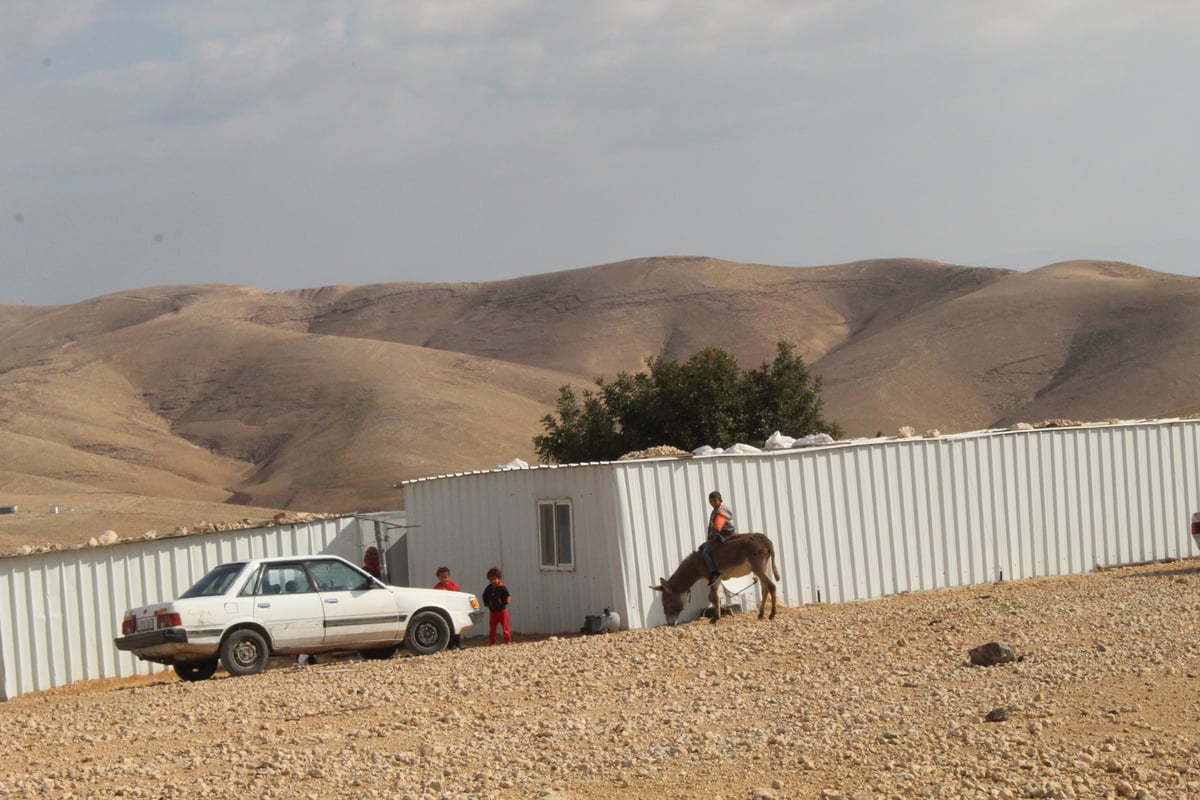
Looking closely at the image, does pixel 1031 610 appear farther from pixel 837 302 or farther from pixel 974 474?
pixel 837 302

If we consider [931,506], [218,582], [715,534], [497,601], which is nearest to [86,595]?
[218,582]

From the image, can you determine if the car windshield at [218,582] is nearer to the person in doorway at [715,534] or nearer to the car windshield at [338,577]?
the car windshield at [338,577]

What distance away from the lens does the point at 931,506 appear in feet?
74.4

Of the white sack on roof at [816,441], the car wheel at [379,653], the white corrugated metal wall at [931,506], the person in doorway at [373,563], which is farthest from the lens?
the white sack on roof at [816,441]

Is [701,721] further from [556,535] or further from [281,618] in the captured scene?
[556,535]

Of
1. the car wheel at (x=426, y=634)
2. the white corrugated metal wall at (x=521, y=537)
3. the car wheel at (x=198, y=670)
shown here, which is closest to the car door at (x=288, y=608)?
the car wheel at (x=198, y=670)

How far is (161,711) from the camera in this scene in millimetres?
13398

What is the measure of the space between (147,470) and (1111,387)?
2498 inches

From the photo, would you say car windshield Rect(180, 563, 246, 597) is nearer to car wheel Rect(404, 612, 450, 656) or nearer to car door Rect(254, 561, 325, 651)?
car door Rect(254, 561, 325, 651)

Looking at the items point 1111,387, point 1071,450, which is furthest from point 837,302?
point 1071,450

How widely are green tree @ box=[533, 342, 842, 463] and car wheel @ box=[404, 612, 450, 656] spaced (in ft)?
102

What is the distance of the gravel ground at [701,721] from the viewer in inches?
341

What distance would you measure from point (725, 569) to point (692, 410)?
31.8 m

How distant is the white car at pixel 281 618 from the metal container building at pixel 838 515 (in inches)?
106
